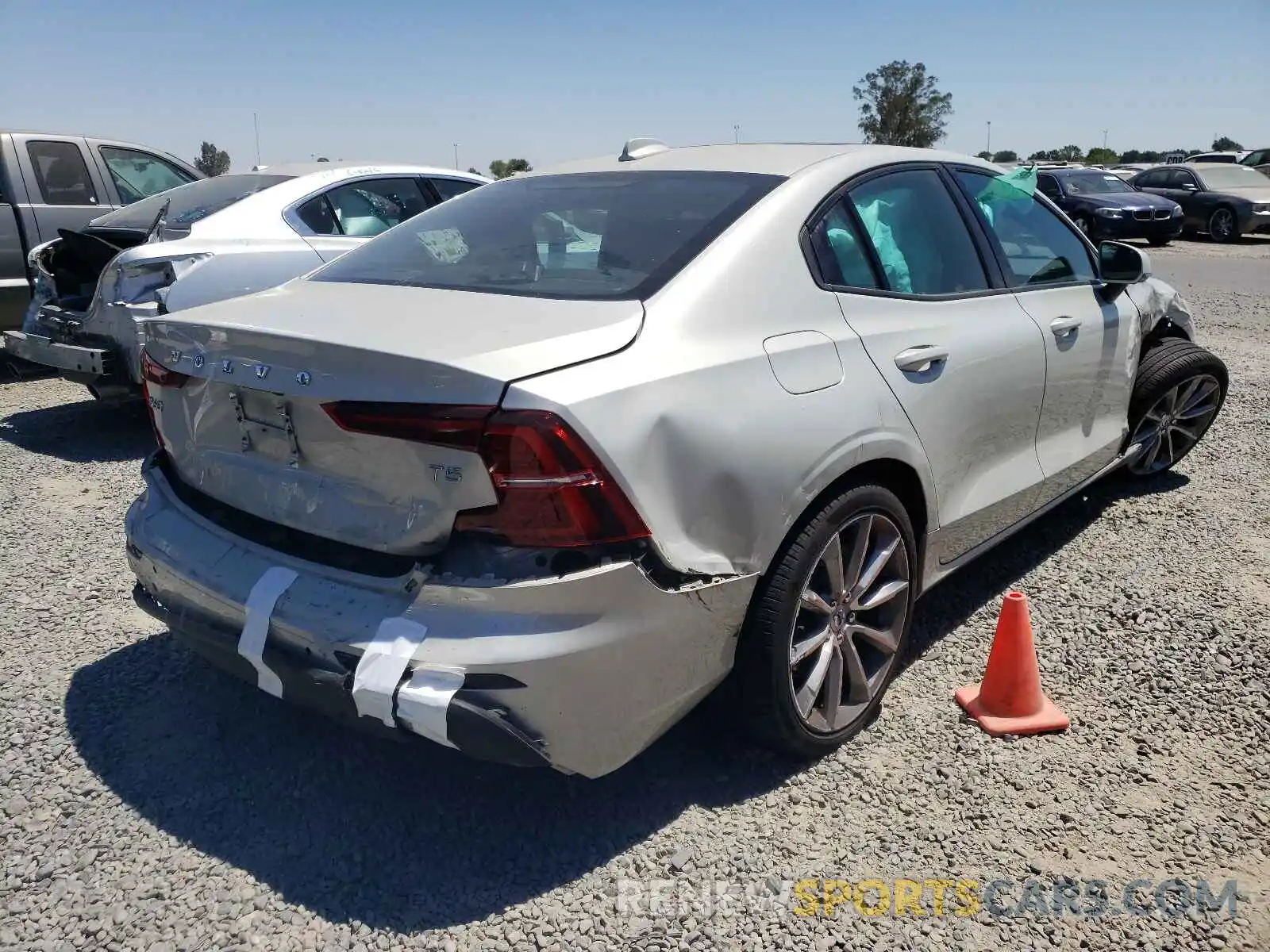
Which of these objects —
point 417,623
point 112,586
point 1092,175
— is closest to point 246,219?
point 112,586

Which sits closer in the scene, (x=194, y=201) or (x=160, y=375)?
(x=160, y=375)

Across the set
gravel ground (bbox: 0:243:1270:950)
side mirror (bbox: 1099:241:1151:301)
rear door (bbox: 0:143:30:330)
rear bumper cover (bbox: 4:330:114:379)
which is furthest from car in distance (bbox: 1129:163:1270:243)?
rear bumper cover (bbox: 4:330:114:379)

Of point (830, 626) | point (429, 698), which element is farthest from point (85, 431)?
point (830, 626)

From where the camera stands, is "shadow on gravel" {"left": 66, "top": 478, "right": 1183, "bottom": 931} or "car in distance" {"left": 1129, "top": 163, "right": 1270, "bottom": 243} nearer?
"shadow on gravel" {"left": 66, "top": 478, "right": 1183, "bottom": 931}

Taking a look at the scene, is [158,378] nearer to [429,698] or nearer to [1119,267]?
[429,698]

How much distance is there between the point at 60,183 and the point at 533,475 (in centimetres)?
806

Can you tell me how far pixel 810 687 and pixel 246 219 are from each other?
497 cm

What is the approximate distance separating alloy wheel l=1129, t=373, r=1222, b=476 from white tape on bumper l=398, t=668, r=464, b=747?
→ 13.0ft

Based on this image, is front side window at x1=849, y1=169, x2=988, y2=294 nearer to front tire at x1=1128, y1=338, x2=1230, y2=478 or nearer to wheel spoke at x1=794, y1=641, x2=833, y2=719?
wheel spoke at x1=794, y1=641, x2=833, y2=719

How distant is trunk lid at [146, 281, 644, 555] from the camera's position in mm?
2072


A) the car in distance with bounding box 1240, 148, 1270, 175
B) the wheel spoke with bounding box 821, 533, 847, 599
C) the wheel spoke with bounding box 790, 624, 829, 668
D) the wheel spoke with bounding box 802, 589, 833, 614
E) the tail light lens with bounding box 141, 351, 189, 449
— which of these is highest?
the car in distance with bounding box 1240, 148, 1270, 175

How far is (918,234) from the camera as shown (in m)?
3.27

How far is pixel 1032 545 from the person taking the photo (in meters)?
4.38

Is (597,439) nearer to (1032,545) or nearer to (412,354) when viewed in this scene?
(412,354)
